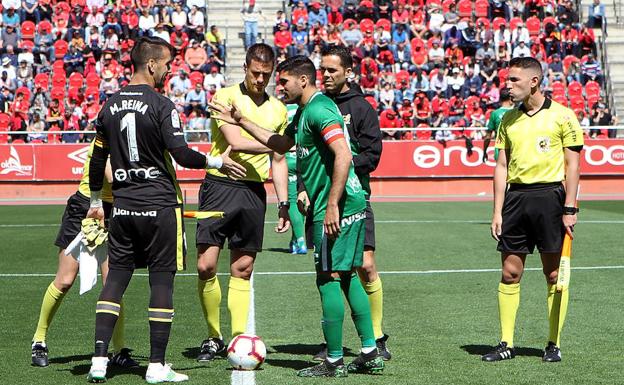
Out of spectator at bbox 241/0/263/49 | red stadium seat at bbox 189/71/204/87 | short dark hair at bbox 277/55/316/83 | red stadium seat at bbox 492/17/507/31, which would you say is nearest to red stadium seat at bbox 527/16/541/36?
red stadium seat at bbox 492/17/507/31

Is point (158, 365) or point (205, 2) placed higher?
point (205, 2)

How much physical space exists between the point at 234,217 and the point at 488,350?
230 cm

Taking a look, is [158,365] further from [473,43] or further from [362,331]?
[473,43]

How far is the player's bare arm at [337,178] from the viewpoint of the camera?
24.0ft

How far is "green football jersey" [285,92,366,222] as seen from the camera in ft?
24.5

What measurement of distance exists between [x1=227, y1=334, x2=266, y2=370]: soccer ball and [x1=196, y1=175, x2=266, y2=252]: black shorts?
108cm

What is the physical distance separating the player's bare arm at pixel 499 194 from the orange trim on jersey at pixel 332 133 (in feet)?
5.33

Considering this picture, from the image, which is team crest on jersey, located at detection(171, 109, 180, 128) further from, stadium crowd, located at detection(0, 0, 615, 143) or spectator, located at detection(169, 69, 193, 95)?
spectator, located at detection(169, 69, 193, 95)

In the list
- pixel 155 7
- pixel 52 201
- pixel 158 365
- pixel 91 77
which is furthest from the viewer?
pixel 155 7

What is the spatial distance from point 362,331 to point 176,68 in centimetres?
2560

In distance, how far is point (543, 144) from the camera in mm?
8242

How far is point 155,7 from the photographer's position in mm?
34219

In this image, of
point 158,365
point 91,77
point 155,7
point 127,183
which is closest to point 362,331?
point 158,365

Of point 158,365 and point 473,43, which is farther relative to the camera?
point 473,43
